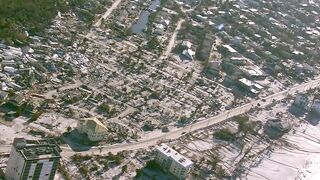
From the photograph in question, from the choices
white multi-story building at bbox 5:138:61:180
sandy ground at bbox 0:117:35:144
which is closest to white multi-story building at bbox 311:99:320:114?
sandy ground at bbox 0:117:35:144

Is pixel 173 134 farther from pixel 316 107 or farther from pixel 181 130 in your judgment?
pixel 316 107

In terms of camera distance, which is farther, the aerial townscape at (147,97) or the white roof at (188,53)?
the white roof at (188,53)

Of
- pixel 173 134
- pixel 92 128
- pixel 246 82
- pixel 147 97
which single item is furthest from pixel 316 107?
pixel 92 128

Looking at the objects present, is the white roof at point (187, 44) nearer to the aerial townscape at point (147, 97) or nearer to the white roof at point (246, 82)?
the aerial townscape at point (147, 97)

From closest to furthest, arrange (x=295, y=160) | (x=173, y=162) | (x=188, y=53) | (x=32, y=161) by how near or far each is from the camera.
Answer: (x=32, y=161) → (x=173, y=162) → (x=295, y=160) → (x=188, y=53)

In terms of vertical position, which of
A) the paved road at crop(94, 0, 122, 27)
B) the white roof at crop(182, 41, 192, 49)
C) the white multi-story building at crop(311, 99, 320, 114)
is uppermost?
the white multi-story building at crop(311, 99, 320, 114)

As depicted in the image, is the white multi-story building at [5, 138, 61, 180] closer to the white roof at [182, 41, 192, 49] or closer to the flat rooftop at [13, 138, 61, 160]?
the flat rooftop at [13, 138, 61, 160]

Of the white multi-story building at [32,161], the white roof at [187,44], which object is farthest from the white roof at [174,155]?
the white roof at [187,44]
